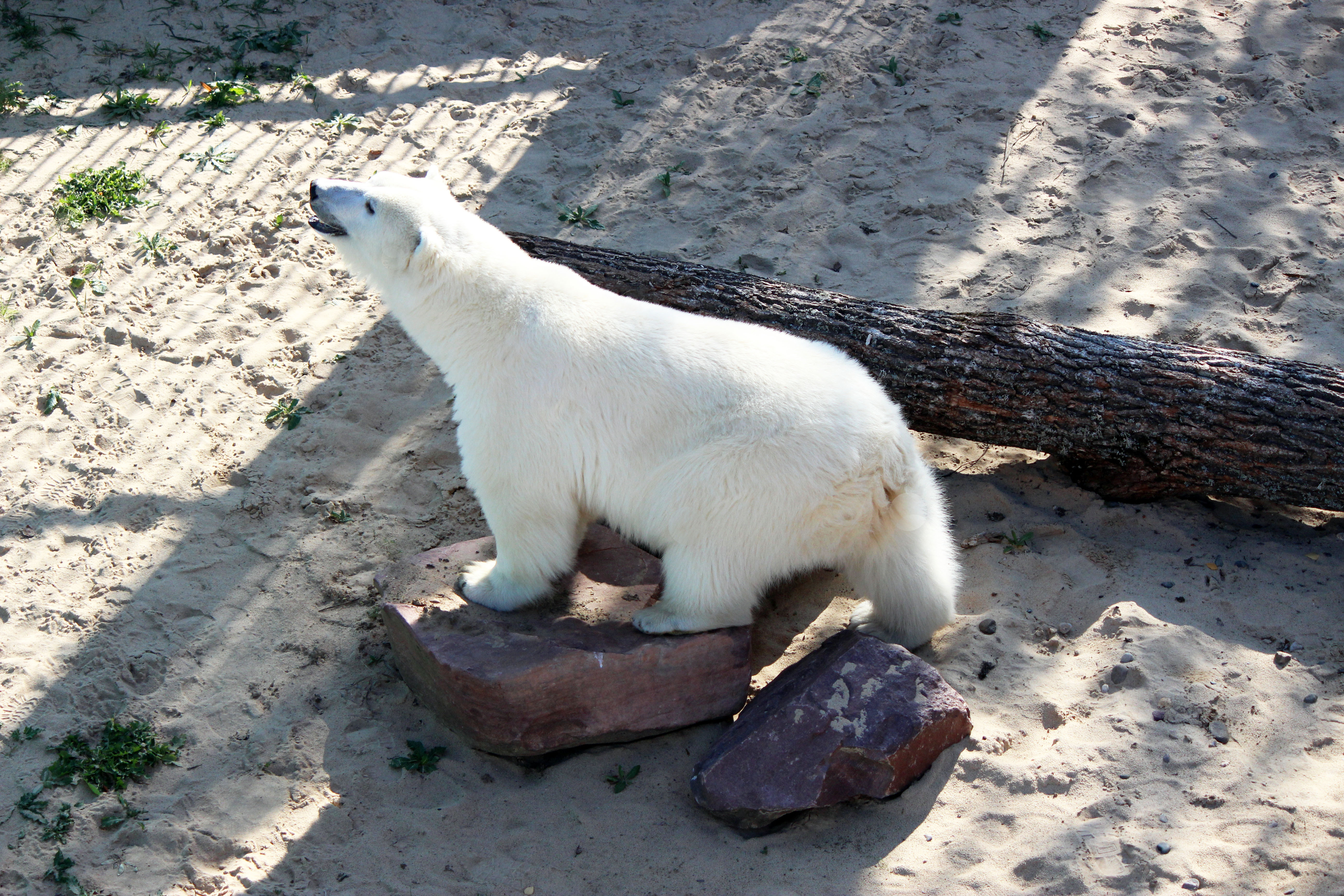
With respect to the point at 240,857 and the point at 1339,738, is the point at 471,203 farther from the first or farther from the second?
the point at 1339,738

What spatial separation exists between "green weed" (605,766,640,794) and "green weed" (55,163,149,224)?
490cm

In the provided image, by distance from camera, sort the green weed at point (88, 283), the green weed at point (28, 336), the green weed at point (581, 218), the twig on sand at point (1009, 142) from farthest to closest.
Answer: the twig on sand at point (1009, 142), the green weed at point (581, 218), the green weed at point (88, 283), the green weed at point (28, 336)

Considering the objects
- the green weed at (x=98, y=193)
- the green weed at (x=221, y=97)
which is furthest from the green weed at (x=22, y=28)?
the green weed at (x=98, y=193)

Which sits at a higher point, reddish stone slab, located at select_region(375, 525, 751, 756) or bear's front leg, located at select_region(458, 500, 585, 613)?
bear's front leg, located at select_region(458, 500, 585, 613)

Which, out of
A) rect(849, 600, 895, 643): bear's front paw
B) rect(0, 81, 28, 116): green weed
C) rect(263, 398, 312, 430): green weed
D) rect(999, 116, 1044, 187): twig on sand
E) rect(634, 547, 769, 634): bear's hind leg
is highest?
rect(0, 81, 28, 116): green weed

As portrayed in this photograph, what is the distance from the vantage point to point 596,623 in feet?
13.0

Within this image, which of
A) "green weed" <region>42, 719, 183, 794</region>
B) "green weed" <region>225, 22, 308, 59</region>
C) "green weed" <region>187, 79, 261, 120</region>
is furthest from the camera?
"green weed" <region>225, 22, 308, 59</region>

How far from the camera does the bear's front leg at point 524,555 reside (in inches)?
152

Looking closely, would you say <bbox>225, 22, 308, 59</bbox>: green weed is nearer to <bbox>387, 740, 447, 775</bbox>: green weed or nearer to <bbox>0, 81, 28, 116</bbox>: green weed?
<bbox>0, 81, 28, 116</bbox>: green weed

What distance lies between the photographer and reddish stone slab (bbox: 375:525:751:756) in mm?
3635

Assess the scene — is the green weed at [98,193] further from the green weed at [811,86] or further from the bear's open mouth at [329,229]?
the green weed at [811,86]

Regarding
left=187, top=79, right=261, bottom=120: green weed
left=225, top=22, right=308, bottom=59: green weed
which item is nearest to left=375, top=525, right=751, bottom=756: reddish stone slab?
left=187, top=79, right=261, bottom=120: green weed

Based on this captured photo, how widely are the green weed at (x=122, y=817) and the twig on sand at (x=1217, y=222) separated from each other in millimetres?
6548

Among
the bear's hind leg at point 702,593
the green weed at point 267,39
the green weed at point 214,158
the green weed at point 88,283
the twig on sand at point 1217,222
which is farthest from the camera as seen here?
the green weed at point 267,39
